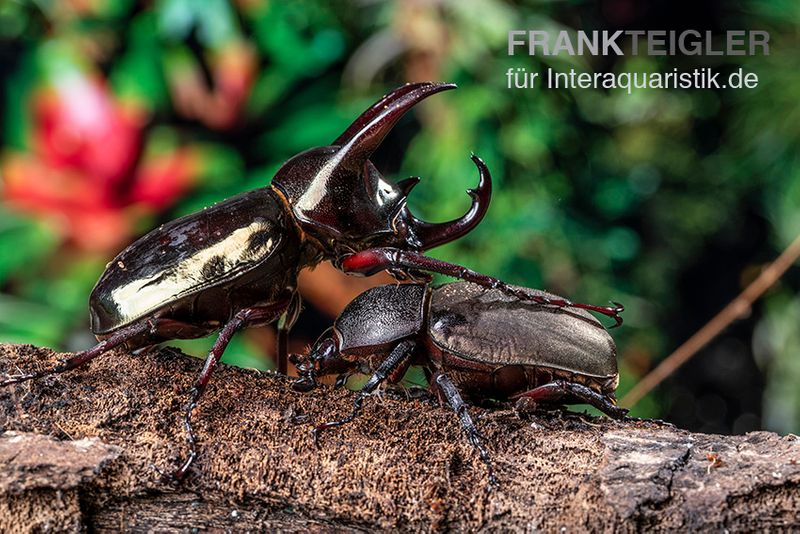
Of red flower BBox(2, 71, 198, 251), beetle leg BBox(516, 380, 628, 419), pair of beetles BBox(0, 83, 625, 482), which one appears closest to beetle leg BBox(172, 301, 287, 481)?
pair of beetles BBox(0, 83, 625, 482)

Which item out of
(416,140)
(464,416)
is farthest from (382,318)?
(416,140)

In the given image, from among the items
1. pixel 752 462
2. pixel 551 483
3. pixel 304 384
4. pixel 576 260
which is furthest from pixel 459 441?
pixel 576 260

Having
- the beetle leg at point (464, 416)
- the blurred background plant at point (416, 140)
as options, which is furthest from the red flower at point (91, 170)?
the beetle leg at point (464, 416)

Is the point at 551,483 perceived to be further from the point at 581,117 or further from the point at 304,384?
the point at 581,117

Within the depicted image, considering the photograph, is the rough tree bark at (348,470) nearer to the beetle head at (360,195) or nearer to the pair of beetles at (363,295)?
the pair of beetles at (363,295)

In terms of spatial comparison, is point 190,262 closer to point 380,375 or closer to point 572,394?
point 380,375

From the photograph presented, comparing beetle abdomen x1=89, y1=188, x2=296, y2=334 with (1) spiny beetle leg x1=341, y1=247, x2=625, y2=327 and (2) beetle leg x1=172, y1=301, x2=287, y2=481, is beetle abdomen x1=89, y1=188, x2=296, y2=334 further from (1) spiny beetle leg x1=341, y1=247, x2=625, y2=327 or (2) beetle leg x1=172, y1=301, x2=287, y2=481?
(1) spiny beetle leg x1=341, y1=247, x2=625, y2=327

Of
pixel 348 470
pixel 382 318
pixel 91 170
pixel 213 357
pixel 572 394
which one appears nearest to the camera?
pixel 348 470
